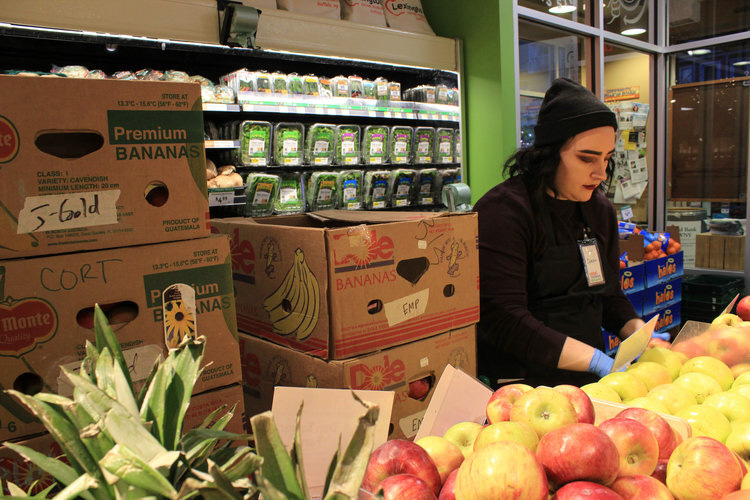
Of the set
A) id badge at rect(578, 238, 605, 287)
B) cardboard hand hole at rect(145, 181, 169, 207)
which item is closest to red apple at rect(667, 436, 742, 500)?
cardboard hand hole at rect(145, 181, 169, 207)

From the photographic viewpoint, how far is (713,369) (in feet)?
4.76

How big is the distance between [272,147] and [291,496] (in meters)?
3.08

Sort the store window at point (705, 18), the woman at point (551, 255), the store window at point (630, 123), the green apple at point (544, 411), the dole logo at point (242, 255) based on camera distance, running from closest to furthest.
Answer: the green apple at point (544, 411) → the dole logo at point (242, 255) → the woman at point (551, 255) → the store window at point (705, 18) → the store window at point (630, 123)

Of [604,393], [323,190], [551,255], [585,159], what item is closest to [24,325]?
[604,393]

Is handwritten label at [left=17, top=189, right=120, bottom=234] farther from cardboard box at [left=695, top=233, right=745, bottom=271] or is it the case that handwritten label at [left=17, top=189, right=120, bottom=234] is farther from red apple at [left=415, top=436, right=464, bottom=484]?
cardboard box at [left=695, top=233, right=745, bottom=271]

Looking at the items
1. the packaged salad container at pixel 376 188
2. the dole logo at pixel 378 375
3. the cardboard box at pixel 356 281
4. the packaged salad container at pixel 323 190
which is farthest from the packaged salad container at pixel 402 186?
the dole logo at pixel 378 375

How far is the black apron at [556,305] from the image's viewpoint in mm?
2164

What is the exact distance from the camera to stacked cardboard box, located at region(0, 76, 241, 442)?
1.14 meters

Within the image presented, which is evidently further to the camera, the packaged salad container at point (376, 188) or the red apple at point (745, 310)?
the packaged salad container at point (376, 188)

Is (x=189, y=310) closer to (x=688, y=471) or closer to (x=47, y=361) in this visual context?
(x=47, y=361)

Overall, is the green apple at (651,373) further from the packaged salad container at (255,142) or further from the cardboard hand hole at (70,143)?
the packaged salad container at (255,142)

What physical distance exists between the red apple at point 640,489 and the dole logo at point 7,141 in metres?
1.23

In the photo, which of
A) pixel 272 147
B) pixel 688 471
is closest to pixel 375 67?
pixel 272 147

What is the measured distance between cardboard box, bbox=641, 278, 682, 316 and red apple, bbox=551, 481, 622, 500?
342cm
